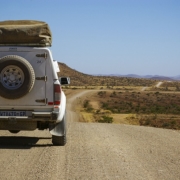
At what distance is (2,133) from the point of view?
14.1m

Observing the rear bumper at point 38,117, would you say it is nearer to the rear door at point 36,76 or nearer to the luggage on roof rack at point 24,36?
the rear door at point 36,76

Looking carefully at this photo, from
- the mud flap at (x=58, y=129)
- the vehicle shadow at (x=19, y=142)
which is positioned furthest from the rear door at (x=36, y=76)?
the vehicle shadow at (x=19, y=142)

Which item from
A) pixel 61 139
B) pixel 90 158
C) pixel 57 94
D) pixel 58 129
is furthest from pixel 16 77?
pixel 90 158

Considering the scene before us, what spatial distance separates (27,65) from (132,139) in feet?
15.0

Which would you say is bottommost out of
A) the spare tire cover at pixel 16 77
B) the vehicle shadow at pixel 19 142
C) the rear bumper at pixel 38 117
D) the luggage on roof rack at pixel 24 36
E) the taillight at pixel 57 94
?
the vehicle shadow at pixel 19 142

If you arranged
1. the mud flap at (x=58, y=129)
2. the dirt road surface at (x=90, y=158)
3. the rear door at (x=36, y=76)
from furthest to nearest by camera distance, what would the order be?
the mud flap at (x=58, y=129)
the rear door at (x=36, y=76)
the dirt road surface at (x=90, y=158)

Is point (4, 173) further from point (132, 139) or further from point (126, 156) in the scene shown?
point (132, 139)

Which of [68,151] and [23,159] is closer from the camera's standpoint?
[23,159]

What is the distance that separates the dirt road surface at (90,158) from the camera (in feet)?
24.7

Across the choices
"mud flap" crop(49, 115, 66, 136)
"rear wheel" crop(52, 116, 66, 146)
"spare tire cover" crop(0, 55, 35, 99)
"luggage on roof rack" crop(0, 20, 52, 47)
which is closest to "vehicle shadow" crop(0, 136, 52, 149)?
"rear wheel" crop(52, 116, 66, 146)

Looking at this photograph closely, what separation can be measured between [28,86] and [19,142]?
2305mm

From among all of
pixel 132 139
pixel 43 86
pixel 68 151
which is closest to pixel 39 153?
pixel 68 151

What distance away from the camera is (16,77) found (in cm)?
1013

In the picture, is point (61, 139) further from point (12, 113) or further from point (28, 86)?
point (28, 86)
